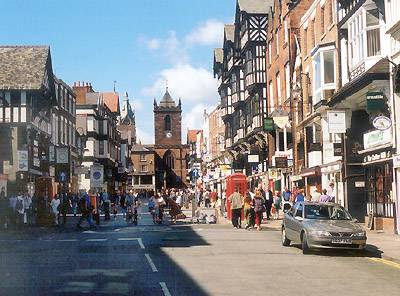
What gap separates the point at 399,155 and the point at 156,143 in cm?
11317

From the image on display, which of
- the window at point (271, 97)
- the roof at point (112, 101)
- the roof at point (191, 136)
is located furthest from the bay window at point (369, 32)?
the roof at point (191, 136)

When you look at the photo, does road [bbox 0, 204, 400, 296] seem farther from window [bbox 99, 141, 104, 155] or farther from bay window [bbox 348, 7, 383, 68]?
window [bbox 99, 141, 104, 155]

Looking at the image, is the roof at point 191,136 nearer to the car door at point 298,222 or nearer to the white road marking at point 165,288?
the car door at point 298,222

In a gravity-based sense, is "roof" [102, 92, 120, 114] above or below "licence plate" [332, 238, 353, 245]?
above

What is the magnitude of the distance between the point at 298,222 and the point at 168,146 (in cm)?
11573

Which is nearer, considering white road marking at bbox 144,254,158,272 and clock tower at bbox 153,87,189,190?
white road marking at bbox 144,254,158,272

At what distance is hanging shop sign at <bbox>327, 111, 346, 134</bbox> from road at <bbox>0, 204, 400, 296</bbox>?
711 centimetres

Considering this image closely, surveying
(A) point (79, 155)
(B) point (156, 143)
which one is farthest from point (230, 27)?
(B) point (156, 143)

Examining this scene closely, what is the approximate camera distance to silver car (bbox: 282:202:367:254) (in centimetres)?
1653

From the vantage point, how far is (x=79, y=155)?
6881 centimetres

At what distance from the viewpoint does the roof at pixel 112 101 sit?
346 feet

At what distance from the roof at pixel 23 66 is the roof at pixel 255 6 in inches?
701

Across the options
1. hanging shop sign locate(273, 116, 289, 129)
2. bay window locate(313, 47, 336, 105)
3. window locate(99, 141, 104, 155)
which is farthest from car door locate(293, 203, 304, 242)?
window locate(99, 141, 104, 155)

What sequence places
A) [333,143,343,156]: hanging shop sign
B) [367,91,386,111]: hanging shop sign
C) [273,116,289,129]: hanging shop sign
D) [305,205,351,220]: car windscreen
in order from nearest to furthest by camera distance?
[305,205,351,220]: car windscreen, [367,91,386,111]: hanging shop sign, [333,143,343,156]: hanging shop sign, [273,116,289,129]: hanging shop sign
